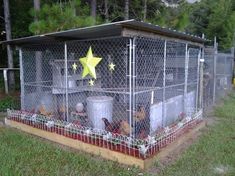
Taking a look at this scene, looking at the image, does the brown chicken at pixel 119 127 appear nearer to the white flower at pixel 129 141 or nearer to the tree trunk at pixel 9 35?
the white flower at pixel 129 141

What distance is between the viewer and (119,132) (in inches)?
167

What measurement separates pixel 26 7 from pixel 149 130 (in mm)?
8373

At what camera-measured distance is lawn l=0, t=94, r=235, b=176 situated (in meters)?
3.57

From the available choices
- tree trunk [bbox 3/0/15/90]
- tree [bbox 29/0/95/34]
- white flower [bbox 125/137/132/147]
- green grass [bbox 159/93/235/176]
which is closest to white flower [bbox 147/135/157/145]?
white flower [bbox 125/137/132/147]

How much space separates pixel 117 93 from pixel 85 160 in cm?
143

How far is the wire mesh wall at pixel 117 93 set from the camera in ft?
13.9

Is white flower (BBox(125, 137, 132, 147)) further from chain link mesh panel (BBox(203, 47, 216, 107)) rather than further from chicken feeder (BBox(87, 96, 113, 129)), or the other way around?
chain link mesh panel (BBox(203, 47, 216, 107))

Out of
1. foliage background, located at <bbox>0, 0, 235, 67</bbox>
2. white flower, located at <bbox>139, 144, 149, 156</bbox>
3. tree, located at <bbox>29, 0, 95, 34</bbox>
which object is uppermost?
foliage background, located at <bbox>0, 0, 235, 67</bbox>

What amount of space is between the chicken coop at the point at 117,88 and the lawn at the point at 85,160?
337 millimetres

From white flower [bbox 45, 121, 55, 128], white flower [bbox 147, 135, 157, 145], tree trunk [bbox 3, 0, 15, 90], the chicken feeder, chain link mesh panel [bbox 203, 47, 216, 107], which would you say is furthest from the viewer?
tree trunk [bbox 3, 0, 15, 90]

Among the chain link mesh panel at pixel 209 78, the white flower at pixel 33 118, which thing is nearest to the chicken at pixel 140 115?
the white flower at pixel 33 118

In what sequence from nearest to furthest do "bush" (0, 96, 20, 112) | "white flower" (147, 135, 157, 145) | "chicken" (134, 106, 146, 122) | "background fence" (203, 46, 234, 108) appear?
1. "white flower" (147, 135, 157, 145)
2. "chicken" (134, 106, 146, 122)
3. "bush" (0, 96, 20, 112)
4. "background fence" (203, 46, 234, 108)

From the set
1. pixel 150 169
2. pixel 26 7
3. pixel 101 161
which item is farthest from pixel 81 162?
pixel 26 7

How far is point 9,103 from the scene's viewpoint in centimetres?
734
